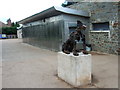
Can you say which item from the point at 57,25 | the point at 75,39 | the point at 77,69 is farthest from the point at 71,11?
the point at 77,69

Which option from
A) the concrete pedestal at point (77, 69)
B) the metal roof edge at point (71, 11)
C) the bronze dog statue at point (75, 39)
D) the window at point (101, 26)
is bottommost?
the concrete pedestal at point (77, 69)

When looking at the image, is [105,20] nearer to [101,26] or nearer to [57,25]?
[101,26]

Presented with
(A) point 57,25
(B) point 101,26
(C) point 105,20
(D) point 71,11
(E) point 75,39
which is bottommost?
(E) point 75,39

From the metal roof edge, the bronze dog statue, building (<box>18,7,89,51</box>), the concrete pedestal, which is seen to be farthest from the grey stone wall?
the concrete pedestal

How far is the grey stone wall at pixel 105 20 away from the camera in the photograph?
8281 mm

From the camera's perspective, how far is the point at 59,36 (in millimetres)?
9586

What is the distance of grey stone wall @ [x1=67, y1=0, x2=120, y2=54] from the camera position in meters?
8.28

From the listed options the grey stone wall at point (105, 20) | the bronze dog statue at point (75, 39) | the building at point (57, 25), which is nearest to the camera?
the bronze dog statue at point (75, 39)

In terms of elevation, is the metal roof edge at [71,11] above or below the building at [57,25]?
above

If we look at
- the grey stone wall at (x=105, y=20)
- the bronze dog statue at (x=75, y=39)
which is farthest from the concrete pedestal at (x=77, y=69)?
the grey stone wall at (x=105, y=20)

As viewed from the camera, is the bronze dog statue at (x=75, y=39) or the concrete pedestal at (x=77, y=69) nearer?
the concrete pedestal at (x=77, y=69)

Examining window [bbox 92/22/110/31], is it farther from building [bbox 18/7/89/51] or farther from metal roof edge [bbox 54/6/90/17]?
metal roof edge [bbox 54/6/90/17]

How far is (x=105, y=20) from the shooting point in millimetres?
8852

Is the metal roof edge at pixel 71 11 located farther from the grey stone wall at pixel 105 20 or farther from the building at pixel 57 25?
the grey stone wall at pixel 105 20
